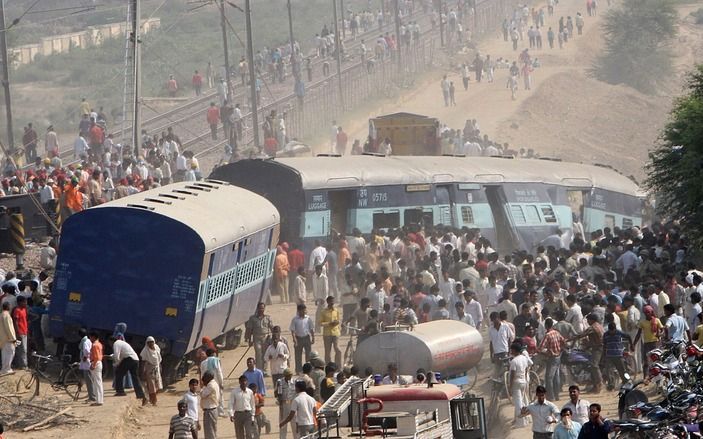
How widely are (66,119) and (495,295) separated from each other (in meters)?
54.6

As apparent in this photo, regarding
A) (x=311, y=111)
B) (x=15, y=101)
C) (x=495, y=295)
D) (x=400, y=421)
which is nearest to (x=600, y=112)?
(x=311, y=111)

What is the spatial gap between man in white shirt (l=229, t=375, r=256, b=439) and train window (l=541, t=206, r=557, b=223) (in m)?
17.8

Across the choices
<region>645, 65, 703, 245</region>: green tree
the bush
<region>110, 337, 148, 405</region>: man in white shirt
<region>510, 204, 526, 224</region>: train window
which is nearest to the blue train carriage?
<region>110, 337, 148, 405</region>: man in white shirt

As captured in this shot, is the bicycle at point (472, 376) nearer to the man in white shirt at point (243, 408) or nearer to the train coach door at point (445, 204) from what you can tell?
the man in white shirt at point (243, 408)

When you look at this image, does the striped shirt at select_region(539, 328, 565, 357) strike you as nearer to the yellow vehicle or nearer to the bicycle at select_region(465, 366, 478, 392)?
the bicycle at select_region(465, 366, 478, 392)

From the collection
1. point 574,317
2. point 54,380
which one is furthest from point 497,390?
point 54,380

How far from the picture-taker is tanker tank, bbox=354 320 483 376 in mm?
22531

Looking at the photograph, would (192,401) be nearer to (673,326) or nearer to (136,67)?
(673,326)

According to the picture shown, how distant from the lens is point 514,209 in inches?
1484

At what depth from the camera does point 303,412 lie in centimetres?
1998

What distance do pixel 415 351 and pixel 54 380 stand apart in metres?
6.65

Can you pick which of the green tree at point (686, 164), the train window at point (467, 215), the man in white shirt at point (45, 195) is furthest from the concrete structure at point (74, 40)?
the green tree at point (686, 164)

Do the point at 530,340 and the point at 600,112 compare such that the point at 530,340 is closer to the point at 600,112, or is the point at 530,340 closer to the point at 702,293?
the point at 702,293

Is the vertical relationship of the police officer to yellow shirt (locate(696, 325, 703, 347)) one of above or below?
below
